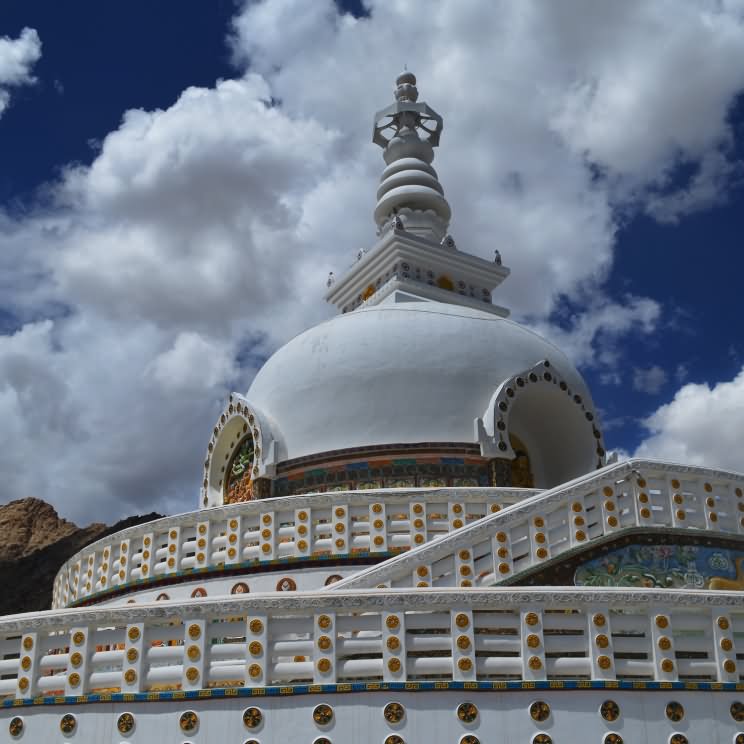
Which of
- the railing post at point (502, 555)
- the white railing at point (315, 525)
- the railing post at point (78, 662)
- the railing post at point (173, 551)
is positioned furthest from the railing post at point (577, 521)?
the railing post at point (173, 551)

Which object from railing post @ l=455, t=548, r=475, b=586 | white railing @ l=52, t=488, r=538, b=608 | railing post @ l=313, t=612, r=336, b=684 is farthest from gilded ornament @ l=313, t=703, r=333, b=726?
white railing @ l=52, t=488, r=538, b=608

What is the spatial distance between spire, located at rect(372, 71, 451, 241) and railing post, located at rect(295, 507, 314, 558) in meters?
9.88

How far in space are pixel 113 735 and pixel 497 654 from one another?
9.74 feet

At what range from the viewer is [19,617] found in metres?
7.54

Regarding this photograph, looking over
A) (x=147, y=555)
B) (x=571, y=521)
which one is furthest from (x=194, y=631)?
(x=147, y=555)

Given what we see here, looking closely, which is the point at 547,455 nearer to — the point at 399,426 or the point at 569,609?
the point at 399,426

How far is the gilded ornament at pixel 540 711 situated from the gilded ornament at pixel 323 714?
140 cm

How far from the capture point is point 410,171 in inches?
888

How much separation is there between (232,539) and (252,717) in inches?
211

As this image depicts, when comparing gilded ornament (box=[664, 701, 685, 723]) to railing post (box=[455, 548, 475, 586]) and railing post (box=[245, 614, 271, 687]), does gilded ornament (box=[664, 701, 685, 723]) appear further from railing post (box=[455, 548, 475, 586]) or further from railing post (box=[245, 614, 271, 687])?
railing post (box=[245, 614, 271, 687])

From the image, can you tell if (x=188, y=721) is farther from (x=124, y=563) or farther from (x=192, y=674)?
(x=124, y=563)

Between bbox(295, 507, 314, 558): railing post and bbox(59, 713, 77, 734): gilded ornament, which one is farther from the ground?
bbox(295, 507, 314, 558): railing post

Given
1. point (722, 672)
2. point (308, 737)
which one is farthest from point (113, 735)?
point (722, 672)

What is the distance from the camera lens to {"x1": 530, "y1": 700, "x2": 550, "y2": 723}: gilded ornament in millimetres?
6797
